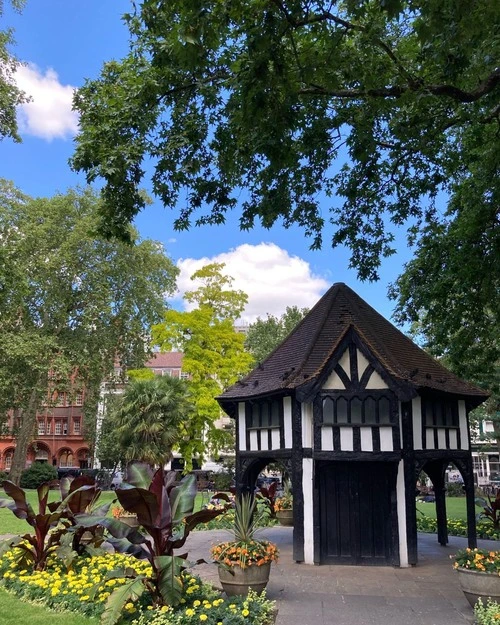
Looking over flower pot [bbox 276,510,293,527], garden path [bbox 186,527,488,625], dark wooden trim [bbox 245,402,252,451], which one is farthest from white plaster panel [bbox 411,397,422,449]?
flower pot [bbox 276,510,293,527]

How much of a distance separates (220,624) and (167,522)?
1.53 m

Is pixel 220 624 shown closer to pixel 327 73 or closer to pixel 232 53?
pixel 327 73

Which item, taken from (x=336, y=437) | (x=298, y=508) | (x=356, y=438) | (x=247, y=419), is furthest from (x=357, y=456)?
(x=247, y=419)

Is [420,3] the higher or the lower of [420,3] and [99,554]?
the higher

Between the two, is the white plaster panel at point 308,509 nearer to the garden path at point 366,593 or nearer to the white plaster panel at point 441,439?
the garden path at point 366,593

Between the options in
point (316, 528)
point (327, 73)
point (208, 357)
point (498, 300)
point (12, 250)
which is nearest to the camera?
point (327, 73)

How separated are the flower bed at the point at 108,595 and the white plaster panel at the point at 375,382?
5180 mm

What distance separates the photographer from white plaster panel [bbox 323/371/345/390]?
12.3 metres

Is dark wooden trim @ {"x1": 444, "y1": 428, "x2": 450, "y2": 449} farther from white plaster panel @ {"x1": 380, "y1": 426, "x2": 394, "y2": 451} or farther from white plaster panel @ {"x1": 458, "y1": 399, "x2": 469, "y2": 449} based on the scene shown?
white plaster panel @ {"x1": 380, "y1": 426, "x2": 394, "y2": 451}

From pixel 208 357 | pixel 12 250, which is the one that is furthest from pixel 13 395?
pixel 12 250

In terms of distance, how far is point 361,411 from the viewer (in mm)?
12273

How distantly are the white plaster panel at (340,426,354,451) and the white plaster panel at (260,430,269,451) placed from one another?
207 cm

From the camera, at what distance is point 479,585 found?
7957 mm

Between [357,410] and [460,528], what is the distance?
7806 millimetres
